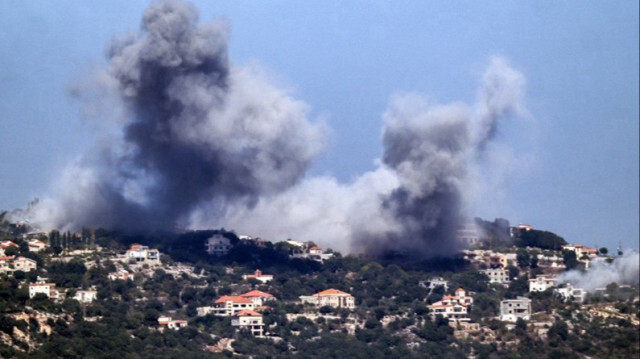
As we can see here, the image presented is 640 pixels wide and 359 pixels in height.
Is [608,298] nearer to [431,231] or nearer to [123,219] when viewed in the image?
[431,231]

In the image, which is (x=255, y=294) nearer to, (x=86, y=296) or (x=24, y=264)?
(x=86, y=296)

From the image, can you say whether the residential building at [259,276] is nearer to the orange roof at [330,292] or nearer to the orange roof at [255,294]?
the orange roof at [255,294]

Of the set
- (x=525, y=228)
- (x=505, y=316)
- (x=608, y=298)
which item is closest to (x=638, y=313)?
(x=608, y=298)

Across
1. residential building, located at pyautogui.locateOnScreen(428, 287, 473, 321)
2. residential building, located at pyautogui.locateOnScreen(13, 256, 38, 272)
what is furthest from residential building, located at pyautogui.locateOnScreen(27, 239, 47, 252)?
residential building, located at pyautogui.locateOnScreen(428, 287, 473, 321)

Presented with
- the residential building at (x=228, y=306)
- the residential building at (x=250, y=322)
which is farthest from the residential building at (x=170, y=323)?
the residential building at (x=228, y=306)

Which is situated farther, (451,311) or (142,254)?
(142,254)

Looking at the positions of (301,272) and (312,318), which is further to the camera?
(301,272)

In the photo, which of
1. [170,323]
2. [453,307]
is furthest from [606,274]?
[170,323]
